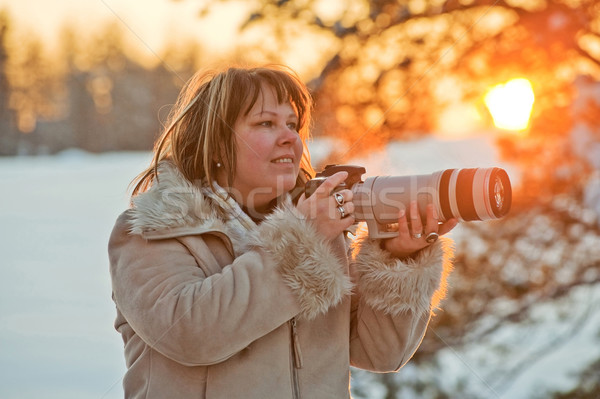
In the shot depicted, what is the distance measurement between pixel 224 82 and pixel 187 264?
44 centimetres

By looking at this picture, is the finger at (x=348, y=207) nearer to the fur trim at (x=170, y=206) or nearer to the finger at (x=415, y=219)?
the finger at (x=415, y=219)

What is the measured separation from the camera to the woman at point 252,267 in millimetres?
1317

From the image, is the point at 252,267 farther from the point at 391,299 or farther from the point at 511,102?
the point at 511,102

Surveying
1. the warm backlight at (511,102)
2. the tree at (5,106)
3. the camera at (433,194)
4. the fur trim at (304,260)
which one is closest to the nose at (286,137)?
the camera at (433,194)

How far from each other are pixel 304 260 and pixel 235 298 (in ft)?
0.52

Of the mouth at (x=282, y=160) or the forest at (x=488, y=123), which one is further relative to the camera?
the forest at (x=488, y=123)

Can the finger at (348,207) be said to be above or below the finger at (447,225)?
above

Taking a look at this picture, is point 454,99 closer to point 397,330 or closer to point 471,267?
point 471,267

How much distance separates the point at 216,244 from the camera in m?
1.47

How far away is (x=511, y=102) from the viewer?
2805 millimetres

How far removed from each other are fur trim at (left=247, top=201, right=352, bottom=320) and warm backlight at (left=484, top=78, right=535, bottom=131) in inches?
62.8

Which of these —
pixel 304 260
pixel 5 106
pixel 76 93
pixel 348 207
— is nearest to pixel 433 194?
pixel 348 207

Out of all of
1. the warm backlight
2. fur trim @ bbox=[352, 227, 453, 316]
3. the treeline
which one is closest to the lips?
fur trim @ bbox=[352, 227, 453, 316]

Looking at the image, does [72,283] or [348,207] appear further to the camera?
[72,283]
